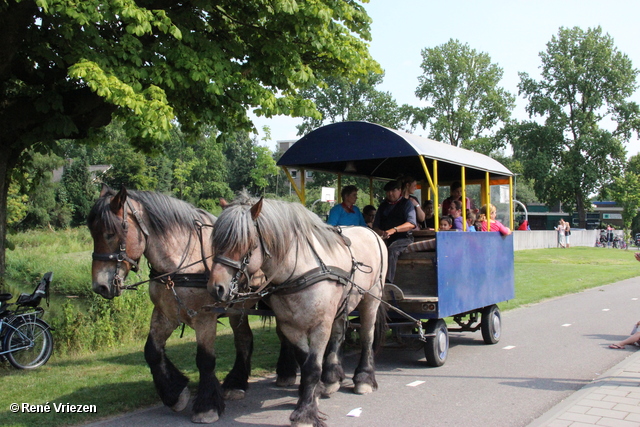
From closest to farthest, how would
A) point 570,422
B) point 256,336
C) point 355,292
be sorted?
point 570,422
point 355,292
point 256,336

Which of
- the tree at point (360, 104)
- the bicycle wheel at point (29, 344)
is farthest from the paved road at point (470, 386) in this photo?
the tree at point (360, 104)

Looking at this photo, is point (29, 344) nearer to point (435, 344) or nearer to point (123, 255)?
point (123, 255)

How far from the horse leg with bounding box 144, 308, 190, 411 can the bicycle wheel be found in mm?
3210

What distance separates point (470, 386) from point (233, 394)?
8.30 feet

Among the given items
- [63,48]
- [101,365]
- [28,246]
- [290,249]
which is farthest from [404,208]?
[28,246]

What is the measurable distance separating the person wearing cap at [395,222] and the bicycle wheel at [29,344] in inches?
186

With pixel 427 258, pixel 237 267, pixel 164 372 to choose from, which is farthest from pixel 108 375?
pixel 427 258

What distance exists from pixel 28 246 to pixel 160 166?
22.7 metres

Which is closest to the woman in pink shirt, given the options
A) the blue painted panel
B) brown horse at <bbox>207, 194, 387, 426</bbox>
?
the blue painted panel

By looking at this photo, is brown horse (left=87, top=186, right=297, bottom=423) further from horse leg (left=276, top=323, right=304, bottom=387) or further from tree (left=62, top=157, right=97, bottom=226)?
tree (left=62, top=157, right=97, bottom=226)

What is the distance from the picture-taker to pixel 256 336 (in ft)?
29.4

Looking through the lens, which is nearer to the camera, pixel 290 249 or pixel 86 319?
pixel 290 249

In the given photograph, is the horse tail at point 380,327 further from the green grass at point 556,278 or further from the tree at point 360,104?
the tree at point 360,104

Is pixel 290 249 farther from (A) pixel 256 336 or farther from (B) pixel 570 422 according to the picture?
(A) pixel 256 336
